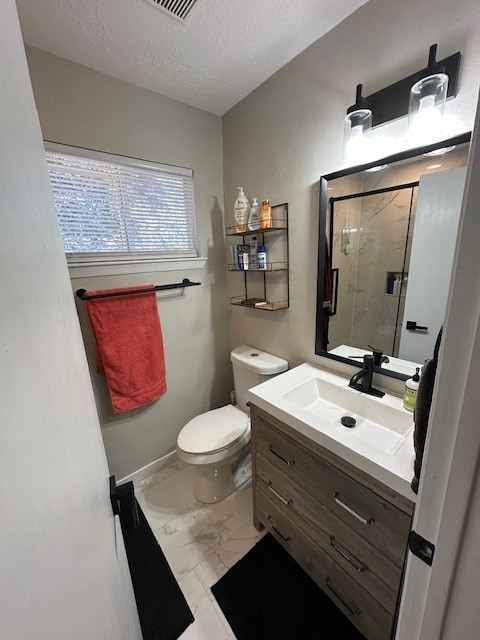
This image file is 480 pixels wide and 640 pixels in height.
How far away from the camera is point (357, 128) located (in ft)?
3.64

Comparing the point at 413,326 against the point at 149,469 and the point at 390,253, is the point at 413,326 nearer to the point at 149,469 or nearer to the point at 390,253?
the point at 390,253

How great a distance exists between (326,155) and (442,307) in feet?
2.88

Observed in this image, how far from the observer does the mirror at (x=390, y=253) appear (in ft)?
3.22

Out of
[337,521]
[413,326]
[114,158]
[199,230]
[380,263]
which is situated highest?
[114,158]

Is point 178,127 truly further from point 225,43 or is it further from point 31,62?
point 31,62

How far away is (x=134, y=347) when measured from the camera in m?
1.58

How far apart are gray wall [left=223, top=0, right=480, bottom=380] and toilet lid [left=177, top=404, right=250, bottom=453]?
0.51m

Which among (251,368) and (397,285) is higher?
(397,285)

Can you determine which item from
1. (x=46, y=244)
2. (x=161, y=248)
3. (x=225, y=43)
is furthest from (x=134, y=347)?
(x=225, y=43)

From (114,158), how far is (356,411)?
6.05 feet

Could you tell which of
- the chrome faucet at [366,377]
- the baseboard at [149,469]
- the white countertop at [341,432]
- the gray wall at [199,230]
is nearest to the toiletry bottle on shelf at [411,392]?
the white countertop at [341,432]

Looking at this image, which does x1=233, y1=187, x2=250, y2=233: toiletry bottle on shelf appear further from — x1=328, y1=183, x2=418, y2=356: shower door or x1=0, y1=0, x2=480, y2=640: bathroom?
x1=328, y1=183, x2=418, y2=356: shower door

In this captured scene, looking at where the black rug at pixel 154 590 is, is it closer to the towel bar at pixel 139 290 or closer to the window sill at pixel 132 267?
the towel bar at pixel 139 290

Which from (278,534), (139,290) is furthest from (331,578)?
(139,290)
